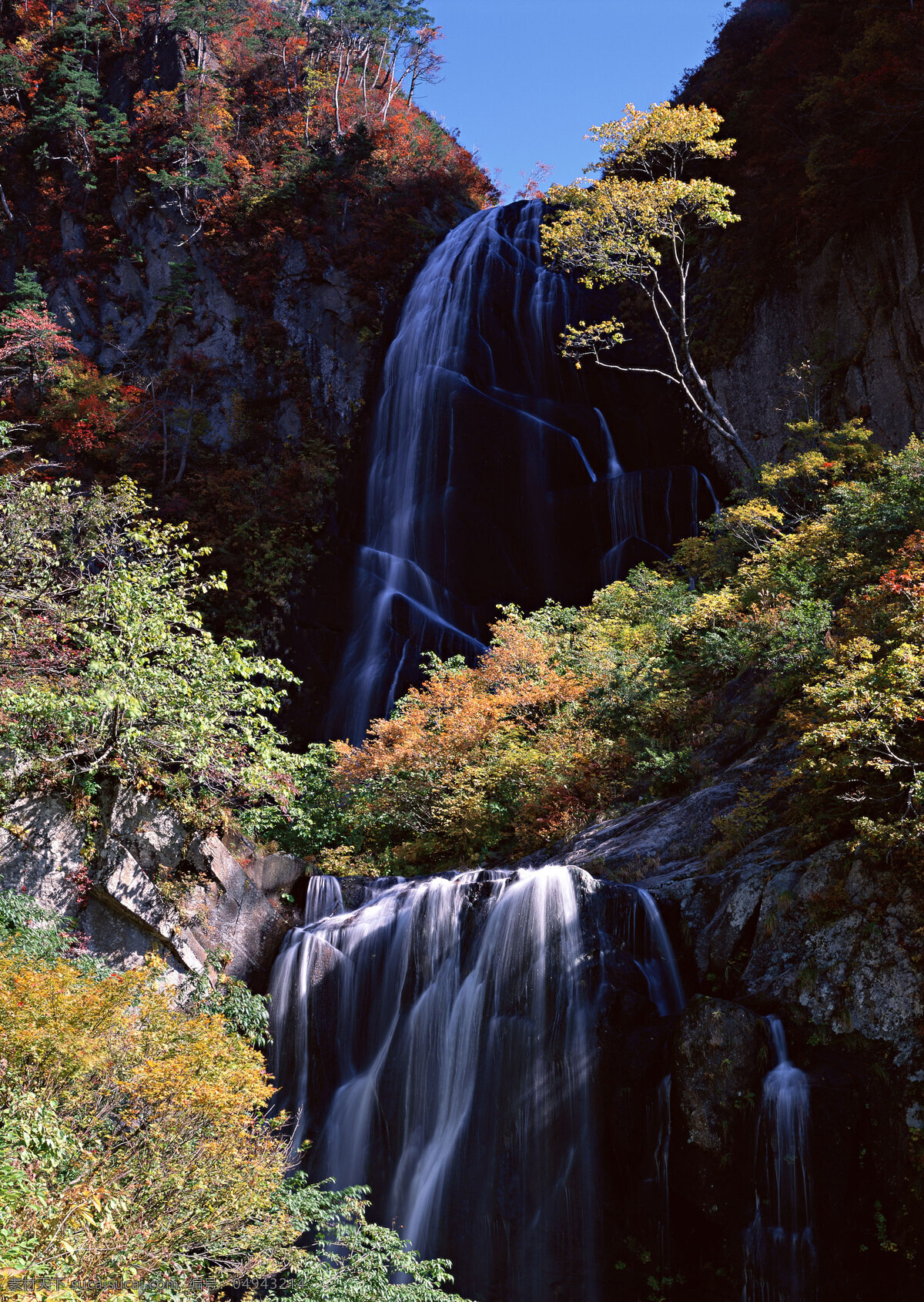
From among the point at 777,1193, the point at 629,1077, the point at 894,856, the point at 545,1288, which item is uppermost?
the point at 894,856

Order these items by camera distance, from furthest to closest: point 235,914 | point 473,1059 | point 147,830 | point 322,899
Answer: point 322,899
point 235,914
point 147,830
point 473,1059

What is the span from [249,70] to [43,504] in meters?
28.1

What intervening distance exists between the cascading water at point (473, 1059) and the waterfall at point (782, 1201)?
2.70ft

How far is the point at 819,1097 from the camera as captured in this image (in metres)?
6.23

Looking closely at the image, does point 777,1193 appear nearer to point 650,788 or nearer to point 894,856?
point 894,856

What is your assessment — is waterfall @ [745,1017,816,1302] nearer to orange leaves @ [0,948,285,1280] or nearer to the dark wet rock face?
the dark wet rock face

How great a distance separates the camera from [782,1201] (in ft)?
20.6

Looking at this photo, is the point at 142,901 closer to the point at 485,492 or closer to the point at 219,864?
the point at 219,864

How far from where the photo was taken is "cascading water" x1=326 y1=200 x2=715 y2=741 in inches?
789

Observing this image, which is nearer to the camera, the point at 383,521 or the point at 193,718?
the point at 193,718

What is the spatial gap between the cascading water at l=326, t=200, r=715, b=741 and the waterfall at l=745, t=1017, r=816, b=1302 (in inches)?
556

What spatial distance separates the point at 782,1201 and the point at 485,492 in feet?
56.6

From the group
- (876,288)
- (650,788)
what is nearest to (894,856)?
(650,788)

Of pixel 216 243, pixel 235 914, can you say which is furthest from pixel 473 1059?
pixel 216 243
